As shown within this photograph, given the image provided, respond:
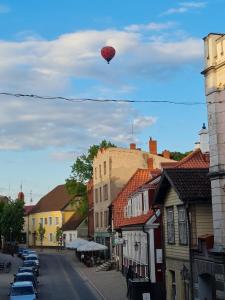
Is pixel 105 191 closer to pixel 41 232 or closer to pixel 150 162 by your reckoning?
pixel 150 162

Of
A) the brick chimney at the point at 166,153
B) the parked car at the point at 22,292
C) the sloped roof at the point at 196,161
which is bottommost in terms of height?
the parked car at the point at 22,292

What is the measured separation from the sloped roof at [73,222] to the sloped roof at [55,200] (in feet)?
18.8

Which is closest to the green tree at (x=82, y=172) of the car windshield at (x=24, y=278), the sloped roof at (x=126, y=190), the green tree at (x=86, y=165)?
the green tree at (x=86, y=165)

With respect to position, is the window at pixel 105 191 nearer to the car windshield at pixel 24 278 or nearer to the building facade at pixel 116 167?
the building facade at pixel 116 167

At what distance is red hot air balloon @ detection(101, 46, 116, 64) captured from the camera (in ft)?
69.2

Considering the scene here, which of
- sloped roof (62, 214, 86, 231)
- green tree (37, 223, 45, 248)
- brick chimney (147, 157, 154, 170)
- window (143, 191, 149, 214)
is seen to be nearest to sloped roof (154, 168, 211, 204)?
window (143, 191, 149, 214)

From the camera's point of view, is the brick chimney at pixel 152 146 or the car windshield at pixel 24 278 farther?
the brick chimney at pixel 152 146

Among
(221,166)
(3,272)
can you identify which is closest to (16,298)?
(221,166)

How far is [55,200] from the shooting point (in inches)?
4141

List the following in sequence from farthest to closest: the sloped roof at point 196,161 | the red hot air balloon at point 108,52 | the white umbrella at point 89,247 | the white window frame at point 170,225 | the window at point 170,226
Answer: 1. the white umbrella at point 89,247
2. the sloped roof at point 196,161
3. the window at point 170,226
4. the white window frame at point 170,225
5. the red hot air balloon at point 108,52

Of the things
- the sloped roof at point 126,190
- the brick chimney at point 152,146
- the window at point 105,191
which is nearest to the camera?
the sloped roof at point 126,190

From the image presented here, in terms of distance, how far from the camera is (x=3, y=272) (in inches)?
2243

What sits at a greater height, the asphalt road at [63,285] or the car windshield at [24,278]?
the car windshield at [24,278]

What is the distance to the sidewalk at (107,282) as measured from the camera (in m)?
37.1
